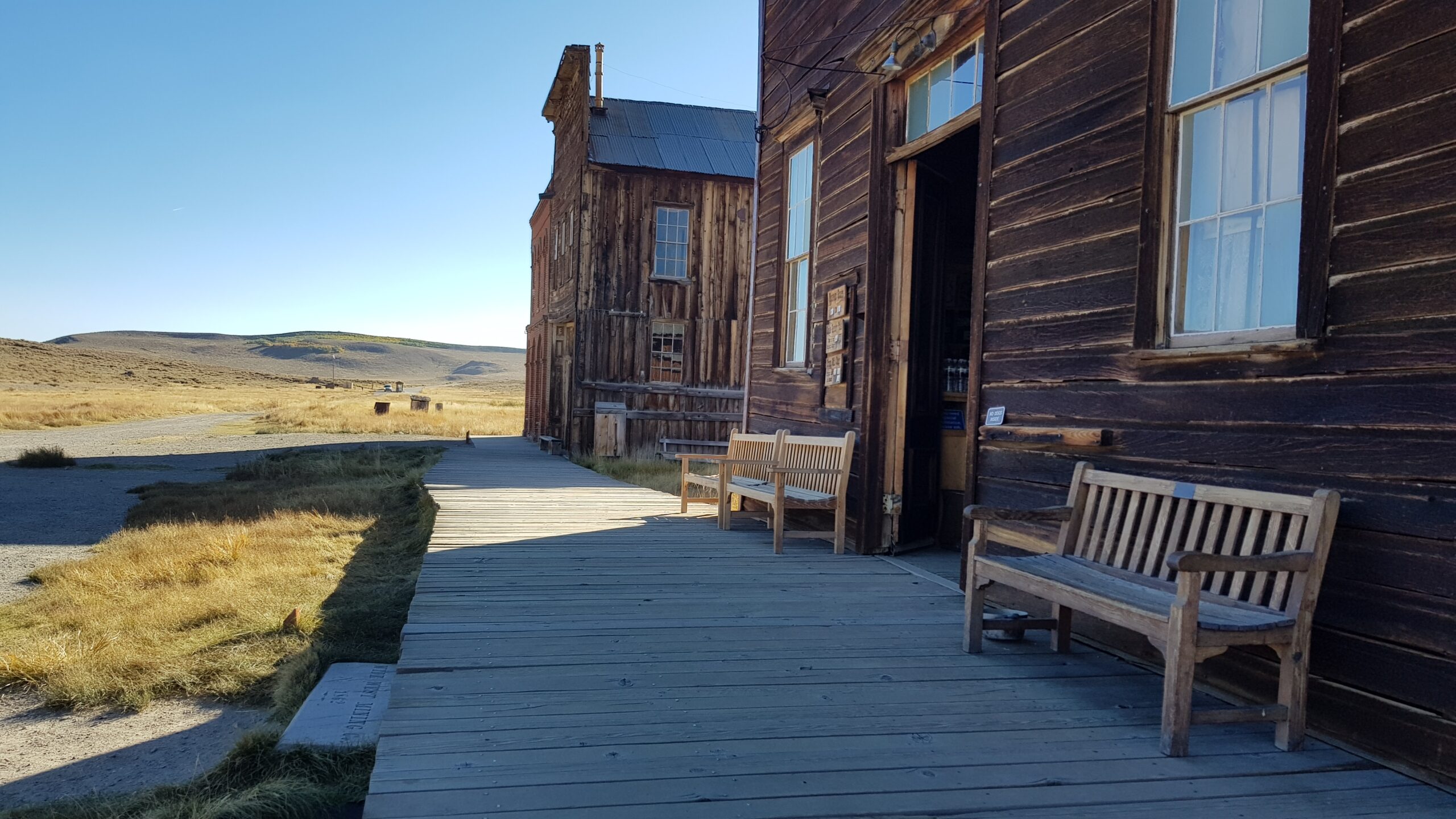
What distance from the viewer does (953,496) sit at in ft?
24.4

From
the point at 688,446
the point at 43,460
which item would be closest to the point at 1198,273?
the point at 688,446

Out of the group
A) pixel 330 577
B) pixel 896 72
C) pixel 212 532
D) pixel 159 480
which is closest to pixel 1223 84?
pixel 896 72

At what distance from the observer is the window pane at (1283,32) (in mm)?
3379

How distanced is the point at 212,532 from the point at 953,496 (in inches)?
263

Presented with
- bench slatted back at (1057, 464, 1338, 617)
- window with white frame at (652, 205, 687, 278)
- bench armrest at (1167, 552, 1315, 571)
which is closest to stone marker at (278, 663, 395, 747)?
bench armrest at (1167, 552, 1315, 571)

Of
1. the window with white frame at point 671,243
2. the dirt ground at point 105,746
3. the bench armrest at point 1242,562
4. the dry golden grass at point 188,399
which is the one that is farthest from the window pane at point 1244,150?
the dry golden grass at point 188,399

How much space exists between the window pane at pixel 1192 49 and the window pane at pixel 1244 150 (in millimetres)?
172

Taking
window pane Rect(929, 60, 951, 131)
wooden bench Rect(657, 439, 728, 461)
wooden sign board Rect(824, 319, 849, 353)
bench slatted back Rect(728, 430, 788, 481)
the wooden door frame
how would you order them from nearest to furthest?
1. window pane Rect(929, 60, 951, 131)
2. the wooden door frame
3. wooden sign board Rect(824, 319, 849, 353)
4. bench slatted back Rect(728, 430, 788, 481)
5. wooden bench Rect(657, 439, 728, 461)

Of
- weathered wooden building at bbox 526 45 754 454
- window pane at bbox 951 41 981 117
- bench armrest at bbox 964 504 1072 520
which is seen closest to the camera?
bench armrest at bbox 964 504 1072 520

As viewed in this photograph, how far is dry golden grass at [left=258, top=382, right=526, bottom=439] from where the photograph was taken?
2758 centimetres

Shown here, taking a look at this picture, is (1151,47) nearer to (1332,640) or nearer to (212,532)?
(1332,640)

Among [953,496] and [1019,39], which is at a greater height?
[1019,39]

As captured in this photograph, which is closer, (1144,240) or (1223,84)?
(1223,84)

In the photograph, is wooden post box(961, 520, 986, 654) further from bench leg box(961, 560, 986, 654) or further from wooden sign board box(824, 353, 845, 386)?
wooden sign board box(824, 353, 845, 386)
